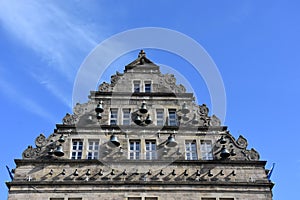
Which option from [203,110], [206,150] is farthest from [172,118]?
[206,150]

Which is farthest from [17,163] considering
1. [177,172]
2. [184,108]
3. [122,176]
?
[184,108]

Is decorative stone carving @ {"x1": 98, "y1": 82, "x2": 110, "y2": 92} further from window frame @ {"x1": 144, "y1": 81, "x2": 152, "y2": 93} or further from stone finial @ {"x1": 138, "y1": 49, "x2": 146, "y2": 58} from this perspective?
stone finial @ {"x1": 138, "y1": 49, "x2": 146, "y2": 58}

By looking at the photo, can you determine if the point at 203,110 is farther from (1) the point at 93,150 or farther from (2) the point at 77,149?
(2) the point at 77,149

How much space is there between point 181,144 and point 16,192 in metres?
7.85

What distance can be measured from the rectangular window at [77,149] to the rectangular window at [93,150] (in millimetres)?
433

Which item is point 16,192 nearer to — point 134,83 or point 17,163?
point 17,163

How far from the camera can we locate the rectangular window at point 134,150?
63.7 ft

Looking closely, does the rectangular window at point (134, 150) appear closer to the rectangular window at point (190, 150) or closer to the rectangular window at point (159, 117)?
the rectangular window at point (159, 117)

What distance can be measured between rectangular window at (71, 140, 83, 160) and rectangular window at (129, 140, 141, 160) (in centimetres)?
239

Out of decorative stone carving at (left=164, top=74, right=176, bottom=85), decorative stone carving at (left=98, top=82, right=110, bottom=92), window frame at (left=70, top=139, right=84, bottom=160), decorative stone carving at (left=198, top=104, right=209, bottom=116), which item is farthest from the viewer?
decorative stone carving at (left=164, top=74, right=176, bottom=85)

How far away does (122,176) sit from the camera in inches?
730

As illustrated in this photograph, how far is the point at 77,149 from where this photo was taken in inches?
772

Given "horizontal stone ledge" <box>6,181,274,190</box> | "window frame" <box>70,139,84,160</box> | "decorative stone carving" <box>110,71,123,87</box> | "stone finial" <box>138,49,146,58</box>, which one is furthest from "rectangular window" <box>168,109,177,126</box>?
"window frame" <box>70,139,84,160</box>

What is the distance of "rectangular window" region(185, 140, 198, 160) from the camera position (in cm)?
1956
